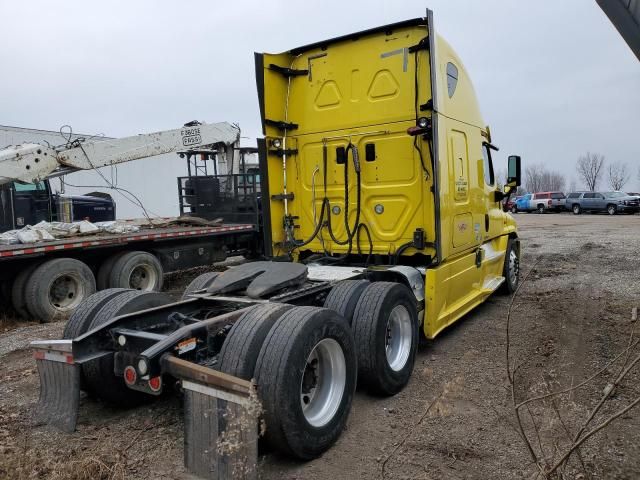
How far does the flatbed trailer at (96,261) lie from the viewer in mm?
6871

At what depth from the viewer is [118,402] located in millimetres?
3873

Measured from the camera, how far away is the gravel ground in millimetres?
3012

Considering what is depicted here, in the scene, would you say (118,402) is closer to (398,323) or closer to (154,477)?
(154,477)

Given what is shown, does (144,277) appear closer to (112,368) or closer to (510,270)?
(112,368)

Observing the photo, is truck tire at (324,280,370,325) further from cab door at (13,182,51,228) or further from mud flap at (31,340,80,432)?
cab door at (13,182,51,228)

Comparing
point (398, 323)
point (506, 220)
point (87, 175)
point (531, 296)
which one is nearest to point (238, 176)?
point (506, 220)

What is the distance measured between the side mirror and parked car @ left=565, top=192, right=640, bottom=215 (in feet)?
93.5

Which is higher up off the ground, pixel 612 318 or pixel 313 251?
pixel 313 251

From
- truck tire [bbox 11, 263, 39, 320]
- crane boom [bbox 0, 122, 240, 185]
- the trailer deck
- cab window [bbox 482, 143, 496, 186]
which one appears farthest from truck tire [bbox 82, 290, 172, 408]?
crane boom [bbox 0, 122, 240, 185]

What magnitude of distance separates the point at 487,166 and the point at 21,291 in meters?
6.71

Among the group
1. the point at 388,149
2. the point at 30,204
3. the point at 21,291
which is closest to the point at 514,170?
the point at 388,149

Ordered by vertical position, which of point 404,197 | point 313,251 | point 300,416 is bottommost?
point 300,416

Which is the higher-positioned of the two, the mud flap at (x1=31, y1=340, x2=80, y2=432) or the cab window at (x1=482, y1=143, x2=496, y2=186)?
the cab window at (x1=482, y1=143, x2=496, y2=186)

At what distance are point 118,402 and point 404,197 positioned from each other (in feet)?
11.2
